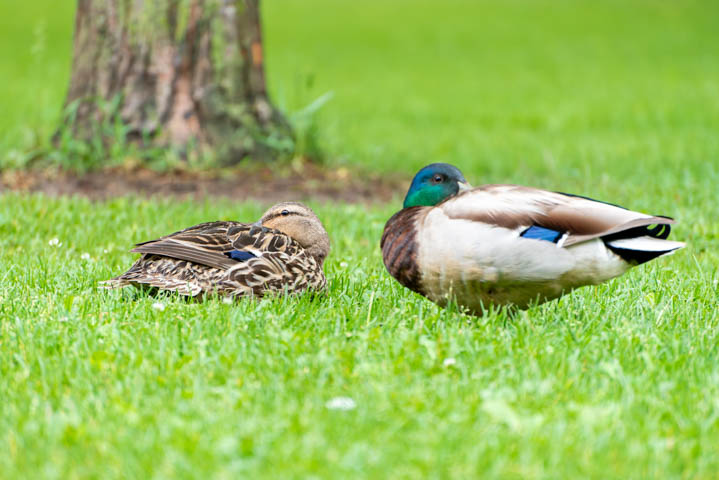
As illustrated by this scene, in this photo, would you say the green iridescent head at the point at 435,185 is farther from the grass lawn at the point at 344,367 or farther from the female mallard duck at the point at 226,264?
the female mallard duck at the point at 226,264


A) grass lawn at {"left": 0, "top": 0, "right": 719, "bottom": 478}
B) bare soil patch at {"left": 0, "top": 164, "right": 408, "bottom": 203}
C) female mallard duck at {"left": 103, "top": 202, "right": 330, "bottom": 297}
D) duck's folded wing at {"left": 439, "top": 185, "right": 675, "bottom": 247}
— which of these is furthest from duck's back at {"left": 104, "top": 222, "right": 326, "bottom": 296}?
bare soil patch at {"left": 0, "top": 164, "right": 408, "bottom": 203}

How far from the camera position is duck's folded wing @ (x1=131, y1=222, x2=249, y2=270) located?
491cm

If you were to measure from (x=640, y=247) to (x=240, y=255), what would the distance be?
6.95 feet

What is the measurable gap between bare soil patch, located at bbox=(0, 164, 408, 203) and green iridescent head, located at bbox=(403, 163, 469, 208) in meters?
3.79

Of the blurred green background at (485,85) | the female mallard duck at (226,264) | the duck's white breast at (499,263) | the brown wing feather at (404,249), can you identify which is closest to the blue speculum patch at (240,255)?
the female mallard duck at (226,264)

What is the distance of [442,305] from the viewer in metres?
4.58

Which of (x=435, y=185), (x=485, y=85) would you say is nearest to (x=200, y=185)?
(x=435, y=185)

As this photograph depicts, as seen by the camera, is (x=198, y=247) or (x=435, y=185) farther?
(x=198, y=247)

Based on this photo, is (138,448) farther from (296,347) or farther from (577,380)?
(577,380)

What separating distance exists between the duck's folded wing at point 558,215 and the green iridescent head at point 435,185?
31cm

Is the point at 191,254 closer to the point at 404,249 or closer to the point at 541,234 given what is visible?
the point at 404,249

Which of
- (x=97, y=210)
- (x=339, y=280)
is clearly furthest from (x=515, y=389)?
(x=97, y=210)

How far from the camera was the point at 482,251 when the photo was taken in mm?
4168

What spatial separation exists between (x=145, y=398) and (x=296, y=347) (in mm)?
749
